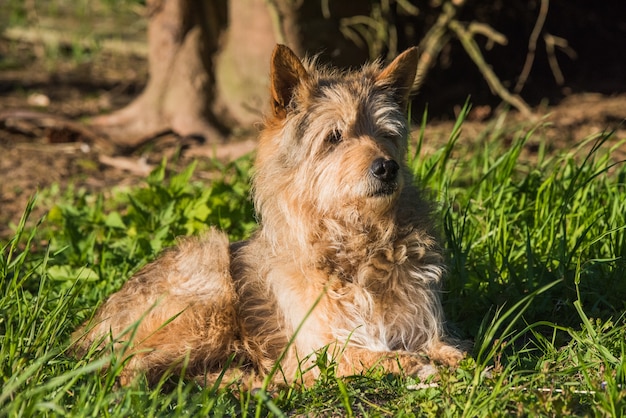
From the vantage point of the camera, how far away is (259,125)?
4719 millimetres

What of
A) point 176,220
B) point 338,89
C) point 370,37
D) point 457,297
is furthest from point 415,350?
point 370,37

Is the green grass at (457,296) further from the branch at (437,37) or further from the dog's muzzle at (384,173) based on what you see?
the branch at (437,37)

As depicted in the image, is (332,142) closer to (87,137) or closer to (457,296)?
(457,296)

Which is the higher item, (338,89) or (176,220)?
(338,89)

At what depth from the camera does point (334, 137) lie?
14.1ft

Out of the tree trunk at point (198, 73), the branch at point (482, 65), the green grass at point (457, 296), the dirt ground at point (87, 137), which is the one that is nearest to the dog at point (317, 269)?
the green grass at point (457, 296)

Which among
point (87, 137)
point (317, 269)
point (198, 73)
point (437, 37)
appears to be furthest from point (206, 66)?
point (317, 269)

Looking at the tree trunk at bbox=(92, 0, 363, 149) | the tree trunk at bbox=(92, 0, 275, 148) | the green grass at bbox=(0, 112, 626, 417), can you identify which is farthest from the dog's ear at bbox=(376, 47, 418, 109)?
the tree trunk at bbox=(92, 0, 275, 148)

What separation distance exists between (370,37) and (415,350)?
5090mm

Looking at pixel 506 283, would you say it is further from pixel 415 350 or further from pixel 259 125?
pixel 259 125

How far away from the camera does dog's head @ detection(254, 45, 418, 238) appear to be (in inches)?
159

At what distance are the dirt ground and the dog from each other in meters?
2.55

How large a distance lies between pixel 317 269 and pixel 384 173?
2.02 ft

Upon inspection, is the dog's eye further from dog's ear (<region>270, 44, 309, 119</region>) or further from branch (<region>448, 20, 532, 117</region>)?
branch (<region>448, 20, 532, 117</region>)
